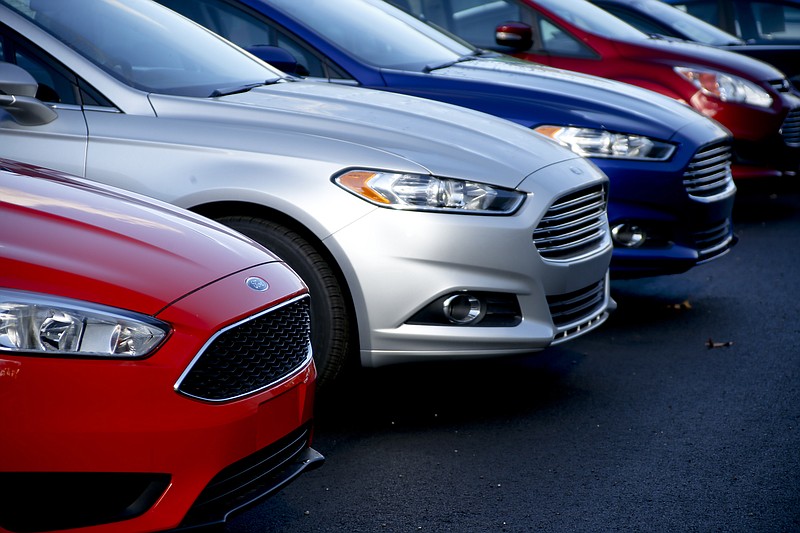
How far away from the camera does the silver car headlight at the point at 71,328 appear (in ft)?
8.28

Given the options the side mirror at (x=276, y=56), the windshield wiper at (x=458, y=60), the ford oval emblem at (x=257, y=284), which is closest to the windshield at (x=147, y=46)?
the side mirror at (x=276, y=56)

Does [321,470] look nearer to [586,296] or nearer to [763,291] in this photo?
[586,296]

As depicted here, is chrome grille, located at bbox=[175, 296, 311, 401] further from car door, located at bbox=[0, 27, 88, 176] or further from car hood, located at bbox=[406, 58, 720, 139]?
car hood, located at bbox=[406, 58, 720, 139]

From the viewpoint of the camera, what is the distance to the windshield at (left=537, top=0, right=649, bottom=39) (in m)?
8.52

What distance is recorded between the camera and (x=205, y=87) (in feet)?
16.0

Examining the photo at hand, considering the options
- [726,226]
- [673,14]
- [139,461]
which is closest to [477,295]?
[139,461]

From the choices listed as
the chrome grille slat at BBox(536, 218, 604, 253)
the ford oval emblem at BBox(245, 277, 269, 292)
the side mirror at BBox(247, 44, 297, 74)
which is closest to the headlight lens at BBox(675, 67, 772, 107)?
the side mirror at BBox(247, 44, 297, 74)

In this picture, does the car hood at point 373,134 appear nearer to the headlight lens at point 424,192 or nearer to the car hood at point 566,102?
the headlight lens at point 424,192

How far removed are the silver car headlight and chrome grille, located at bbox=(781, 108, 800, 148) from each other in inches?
297

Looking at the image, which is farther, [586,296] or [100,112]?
[586,296]

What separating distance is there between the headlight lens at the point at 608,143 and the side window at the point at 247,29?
1194 millimetres

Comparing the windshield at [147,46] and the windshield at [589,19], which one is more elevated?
the windshield at [147,46]

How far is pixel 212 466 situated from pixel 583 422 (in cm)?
214

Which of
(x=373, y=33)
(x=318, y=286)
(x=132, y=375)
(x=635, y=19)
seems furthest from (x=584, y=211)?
(x=635, y=19)
